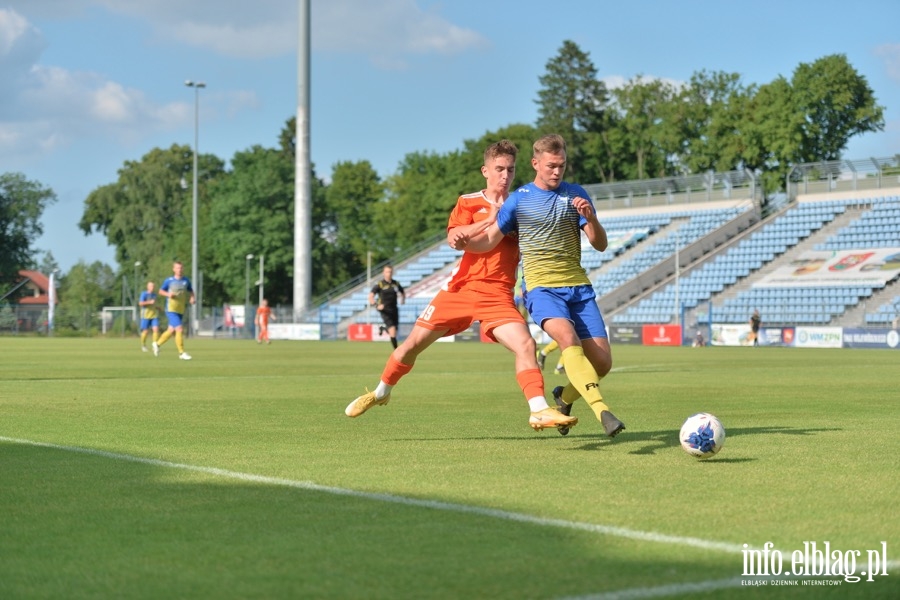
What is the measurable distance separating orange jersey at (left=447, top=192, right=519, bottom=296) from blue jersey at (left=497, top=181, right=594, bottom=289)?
1.08ft

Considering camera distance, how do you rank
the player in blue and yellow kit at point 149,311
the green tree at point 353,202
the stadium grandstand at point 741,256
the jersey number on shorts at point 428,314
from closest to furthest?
1. the jersey number on shorts at point 428,314
2. the player in blue and yellow kit at point 149,311
3. the stadium grandstand at point 741,256
4. the green tree at point 353,202

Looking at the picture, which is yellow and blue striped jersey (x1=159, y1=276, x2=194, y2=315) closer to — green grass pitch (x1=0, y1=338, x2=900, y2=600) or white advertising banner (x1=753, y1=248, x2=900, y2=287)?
green grass pitch (x1=0, y1=338, x2=900, y2=600)

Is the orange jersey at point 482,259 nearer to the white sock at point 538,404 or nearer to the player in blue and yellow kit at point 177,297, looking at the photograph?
the white sock at point 538,404

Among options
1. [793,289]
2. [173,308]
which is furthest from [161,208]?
[173,308]

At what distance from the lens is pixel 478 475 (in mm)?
7266

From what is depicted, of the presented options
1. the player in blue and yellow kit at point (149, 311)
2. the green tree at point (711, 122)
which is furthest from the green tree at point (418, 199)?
the player in blue and yellow kit at point (149, 311)

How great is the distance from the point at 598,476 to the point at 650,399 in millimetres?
7898

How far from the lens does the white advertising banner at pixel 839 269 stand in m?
51.8

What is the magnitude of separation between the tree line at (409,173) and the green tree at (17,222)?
0.13 metres

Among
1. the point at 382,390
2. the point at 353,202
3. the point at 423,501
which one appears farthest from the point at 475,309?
the point at 353,202

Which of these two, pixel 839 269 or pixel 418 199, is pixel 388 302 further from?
pixel 418 199

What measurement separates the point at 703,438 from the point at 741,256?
5264 cm

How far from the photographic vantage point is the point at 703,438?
26.0 feet

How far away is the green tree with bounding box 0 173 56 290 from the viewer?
354 ft
